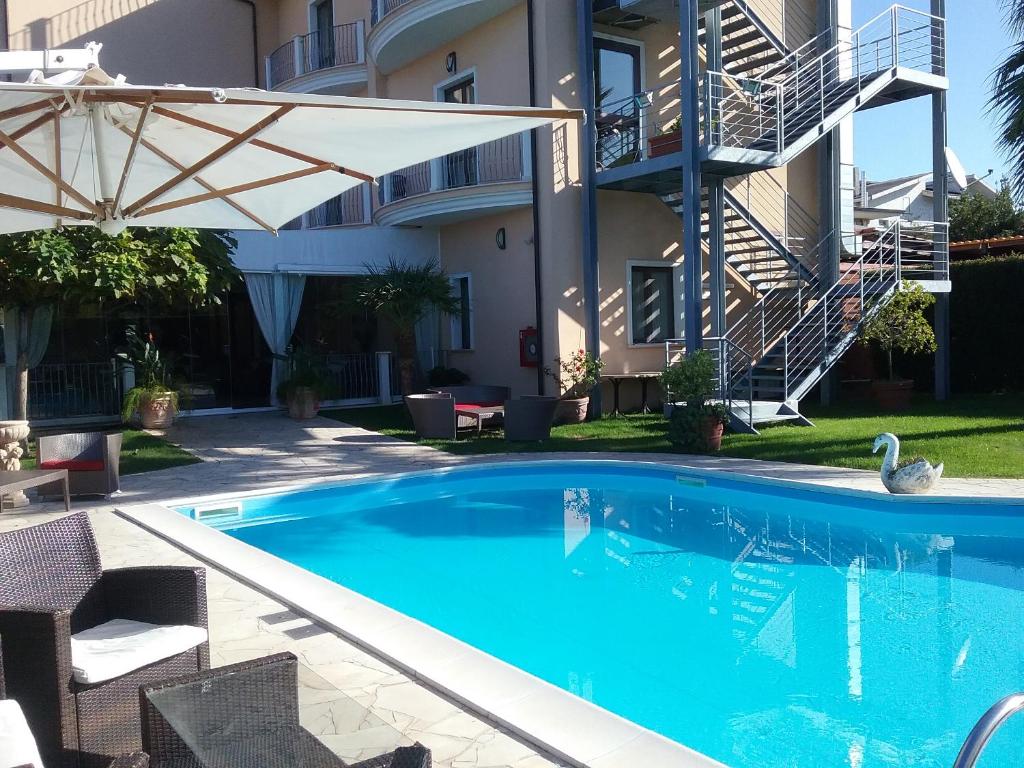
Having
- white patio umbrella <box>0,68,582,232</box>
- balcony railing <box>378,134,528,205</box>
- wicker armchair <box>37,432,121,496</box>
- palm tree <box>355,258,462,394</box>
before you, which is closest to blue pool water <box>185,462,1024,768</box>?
wicker armchair <box>37,432,121,496</box>

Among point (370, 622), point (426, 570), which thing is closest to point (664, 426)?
point (426, 570)

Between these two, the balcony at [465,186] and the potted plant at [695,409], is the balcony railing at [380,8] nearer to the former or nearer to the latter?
the balcony at [465,186]

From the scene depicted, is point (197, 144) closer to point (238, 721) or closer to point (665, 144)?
point (238, 721)

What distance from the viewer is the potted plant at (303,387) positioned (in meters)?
14.9

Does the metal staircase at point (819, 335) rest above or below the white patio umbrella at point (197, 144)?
below

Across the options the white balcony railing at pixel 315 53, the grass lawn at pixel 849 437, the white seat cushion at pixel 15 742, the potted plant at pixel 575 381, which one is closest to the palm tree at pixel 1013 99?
the grass lawn at pixel 849 437

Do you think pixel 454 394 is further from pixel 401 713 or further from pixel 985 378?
pixel 401 713

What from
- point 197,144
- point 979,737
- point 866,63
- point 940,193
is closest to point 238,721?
point 979,737

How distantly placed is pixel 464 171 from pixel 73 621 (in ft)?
42.8

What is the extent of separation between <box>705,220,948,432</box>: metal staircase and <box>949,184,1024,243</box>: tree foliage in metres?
16.8

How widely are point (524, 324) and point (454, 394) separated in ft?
5.89

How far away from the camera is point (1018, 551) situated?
24.1ft

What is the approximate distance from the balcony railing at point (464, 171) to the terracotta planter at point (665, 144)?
2.08m

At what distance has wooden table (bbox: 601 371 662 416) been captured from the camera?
47.8 feet
